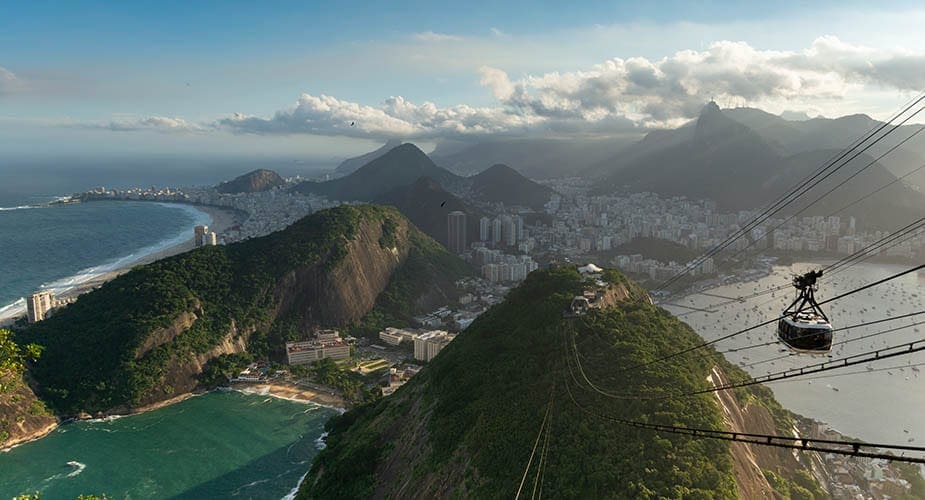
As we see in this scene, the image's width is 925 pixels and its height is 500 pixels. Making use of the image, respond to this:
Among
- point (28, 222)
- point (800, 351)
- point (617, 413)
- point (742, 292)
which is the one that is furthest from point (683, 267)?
point (28, 222)

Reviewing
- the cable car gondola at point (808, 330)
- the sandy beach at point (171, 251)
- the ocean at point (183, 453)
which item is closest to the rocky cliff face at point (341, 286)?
the ocean at point (183, 453)

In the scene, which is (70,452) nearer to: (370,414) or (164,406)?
(164,406)

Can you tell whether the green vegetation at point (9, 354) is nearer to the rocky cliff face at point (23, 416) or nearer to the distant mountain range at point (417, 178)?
the rocky cliff face at point (23, 416)

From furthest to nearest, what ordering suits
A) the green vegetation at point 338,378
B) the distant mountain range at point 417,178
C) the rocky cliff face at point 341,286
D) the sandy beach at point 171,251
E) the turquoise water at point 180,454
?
1. the distant mountain range at point 417,178
2. the sandy beach at point 171,251
3. the rocky cliff face at point 341,286
4. the green vegetation at point 338,378
5. the turquoise water at point 180,454

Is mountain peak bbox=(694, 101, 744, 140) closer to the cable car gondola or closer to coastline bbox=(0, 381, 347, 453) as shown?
coastline bbox=(0, 381, 347, 453)

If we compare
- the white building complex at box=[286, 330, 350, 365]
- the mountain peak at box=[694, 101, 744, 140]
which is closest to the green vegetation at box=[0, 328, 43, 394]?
the white building complex at box=[286, 330, 350, 365]

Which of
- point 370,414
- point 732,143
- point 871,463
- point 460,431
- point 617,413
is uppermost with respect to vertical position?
point 732,143
